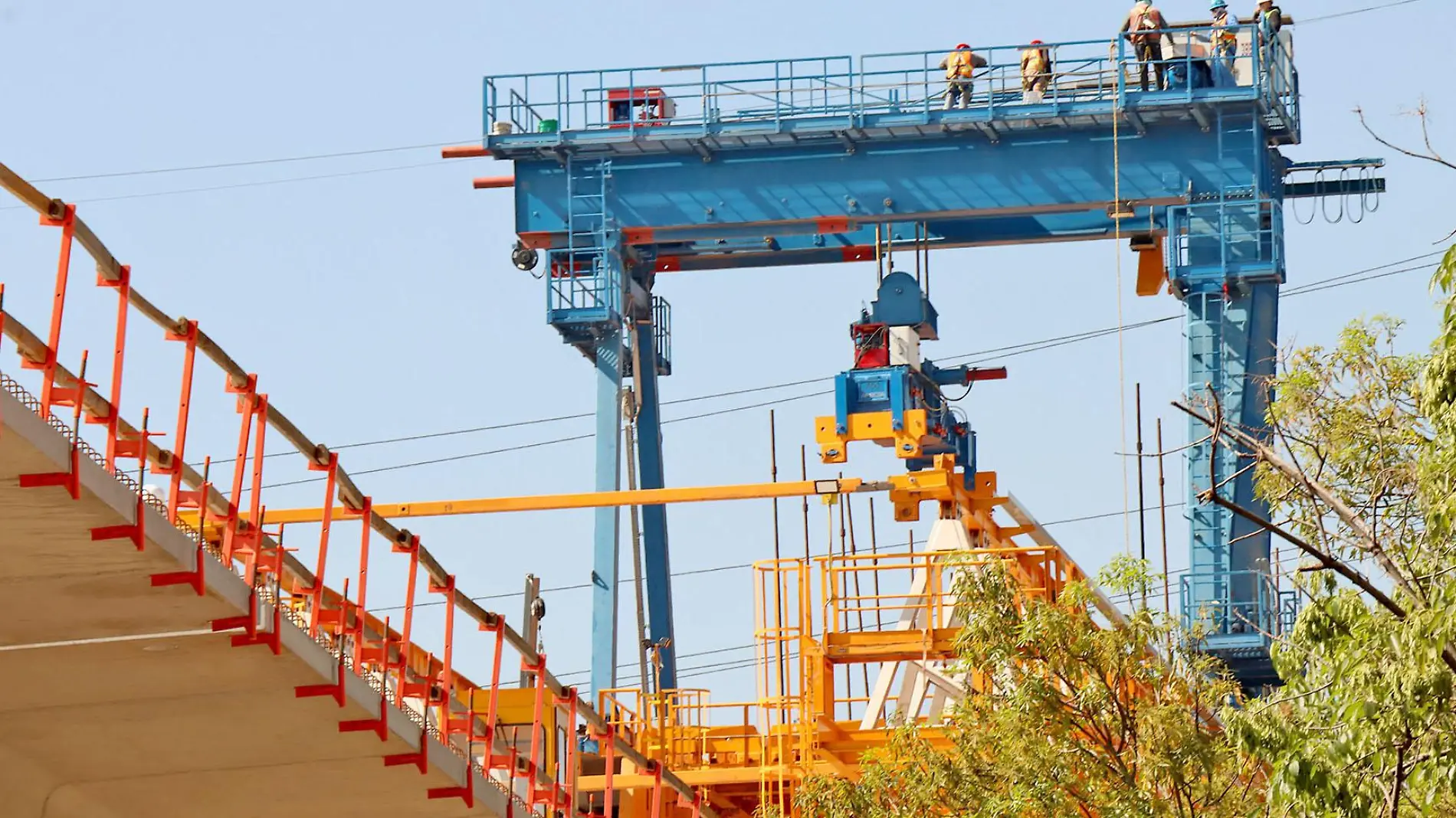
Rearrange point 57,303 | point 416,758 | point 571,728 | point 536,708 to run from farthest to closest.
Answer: point 571,728 < point 536,708 < point 416,758 < point 57,303

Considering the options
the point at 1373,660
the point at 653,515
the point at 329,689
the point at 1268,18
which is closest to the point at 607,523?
the point at 653,515

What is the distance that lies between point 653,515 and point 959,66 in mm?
7974

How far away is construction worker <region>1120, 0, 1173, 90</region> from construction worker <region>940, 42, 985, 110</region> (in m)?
2.06

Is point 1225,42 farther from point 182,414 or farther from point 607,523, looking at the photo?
point 182,414

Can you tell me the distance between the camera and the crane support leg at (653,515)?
1506 inches

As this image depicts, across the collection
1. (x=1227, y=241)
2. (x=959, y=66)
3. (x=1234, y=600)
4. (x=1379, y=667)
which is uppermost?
(x=959, y=66)

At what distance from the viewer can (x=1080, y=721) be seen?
19.3 m

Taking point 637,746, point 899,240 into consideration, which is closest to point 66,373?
point 637,746

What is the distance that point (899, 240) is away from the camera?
38.2m

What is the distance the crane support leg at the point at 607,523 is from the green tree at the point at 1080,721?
15.9m

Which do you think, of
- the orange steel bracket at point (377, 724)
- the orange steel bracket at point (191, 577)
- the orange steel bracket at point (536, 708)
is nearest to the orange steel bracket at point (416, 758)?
the orange steel bracket at point (377, 724)

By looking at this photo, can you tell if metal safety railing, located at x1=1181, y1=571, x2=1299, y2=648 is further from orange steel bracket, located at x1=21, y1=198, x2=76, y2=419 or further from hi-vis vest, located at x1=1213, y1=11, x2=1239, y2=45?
orange steel bracket, located at x1=21, y1=198, x2=76, y2=419

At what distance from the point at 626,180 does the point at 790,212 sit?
2.34 meters

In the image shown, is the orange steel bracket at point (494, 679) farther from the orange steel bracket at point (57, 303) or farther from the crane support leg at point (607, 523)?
the crane support leg at point (607, 523)
